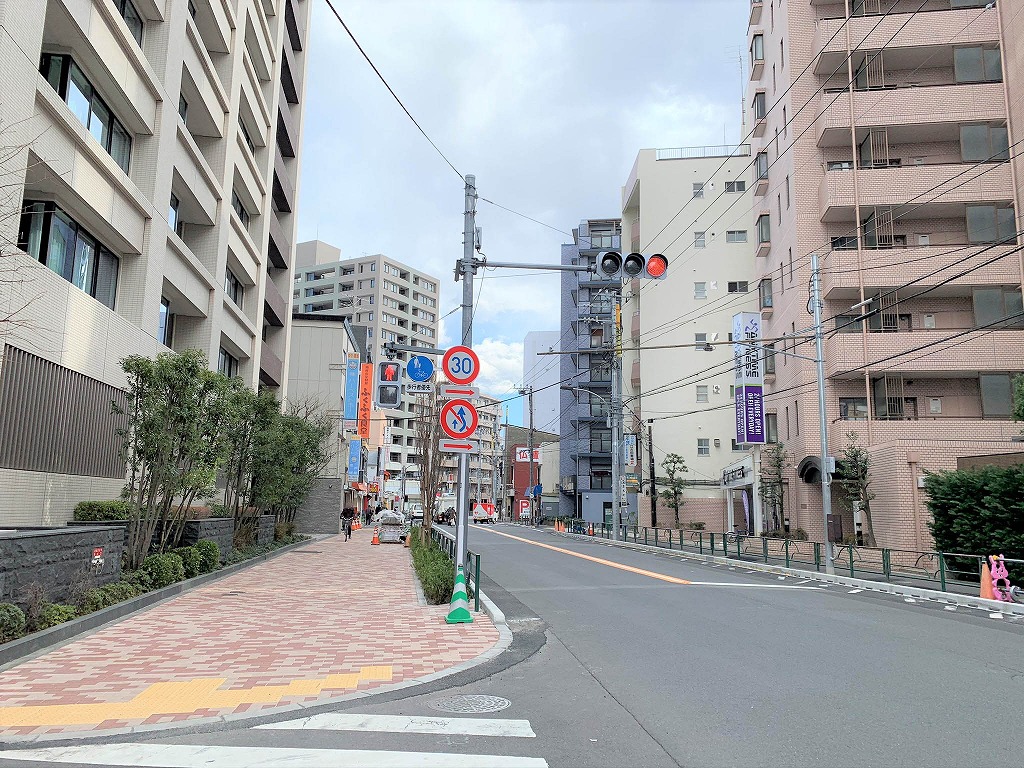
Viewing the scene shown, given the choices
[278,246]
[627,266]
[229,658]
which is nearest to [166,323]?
[278,246]

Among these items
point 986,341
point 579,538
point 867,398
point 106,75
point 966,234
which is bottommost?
point 579,538

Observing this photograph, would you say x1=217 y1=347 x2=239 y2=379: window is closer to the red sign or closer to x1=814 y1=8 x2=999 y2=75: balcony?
the red sign

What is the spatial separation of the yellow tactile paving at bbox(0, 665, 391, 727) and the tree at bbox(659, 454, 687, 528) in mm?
41394

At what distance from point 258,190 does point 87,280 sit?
625 inches

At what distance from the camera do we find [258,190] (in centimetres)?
3288

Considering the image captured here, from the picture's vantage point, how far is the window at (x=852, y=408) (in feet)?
109

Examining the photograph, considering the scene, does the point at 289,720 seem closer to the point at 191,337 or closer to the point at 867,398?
the point at 191,337

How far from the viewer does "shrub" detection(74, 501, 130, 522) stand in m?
15.9

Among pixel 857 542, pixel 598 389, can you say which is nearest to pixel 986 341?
pixel 857 542

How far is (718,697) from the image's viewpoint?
7145 millimetres

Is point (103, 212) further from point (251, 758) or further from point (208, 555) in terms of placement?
point (251, 758)

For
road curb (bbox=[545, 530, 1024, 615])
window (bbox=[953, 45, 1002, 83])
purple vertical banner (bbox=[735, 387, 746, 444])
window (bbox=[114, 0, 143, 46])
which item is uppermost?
window (bbox=[953, 45, 1002, 83])

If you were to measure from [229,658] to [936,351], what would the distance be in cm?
3088

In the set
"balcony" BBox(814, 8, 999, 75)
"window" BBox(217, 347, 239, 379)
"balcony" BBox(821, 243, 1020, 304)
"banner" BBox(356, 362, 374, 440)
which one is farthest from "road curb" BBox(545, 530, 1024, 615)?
"banner" BBox(356, 362, 374, 440)
